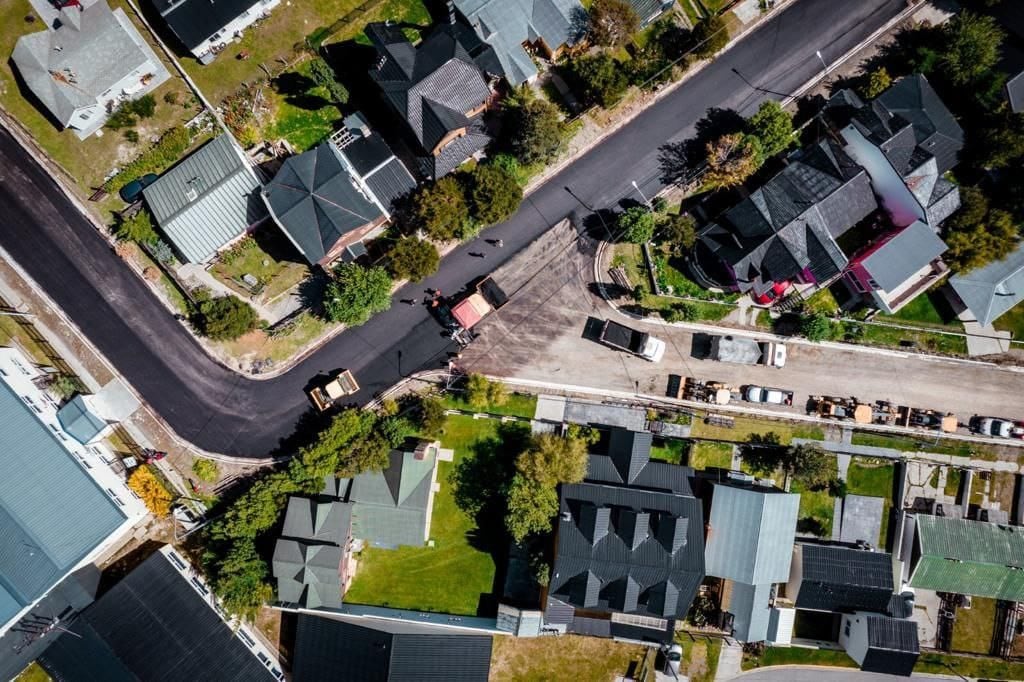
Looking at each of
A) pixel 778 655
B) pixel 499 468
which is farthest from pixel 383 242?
pixel 778 655

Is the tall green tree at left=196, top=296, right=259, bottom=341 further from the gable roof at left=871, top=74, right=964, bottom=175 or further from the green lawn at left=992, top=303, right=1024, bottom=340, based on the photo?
the green lawn at left=992, top=303, right=1024, bottom=340

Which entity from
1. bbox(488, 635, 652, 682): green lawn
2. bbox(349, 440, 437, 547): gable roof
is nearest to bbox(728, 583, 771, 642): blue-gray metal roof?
bbox(488, 635, 652, 682): green lawn

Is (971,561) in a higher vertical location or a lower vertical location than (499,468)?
lower

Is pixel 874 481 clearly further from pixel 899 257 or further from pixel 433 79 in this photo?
pixel 433 79

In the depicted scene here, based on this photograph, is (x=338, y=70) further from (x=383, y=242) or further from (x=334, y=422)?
(x=334, y=422)

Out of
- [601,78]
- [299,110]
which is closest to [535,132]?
[601,78]

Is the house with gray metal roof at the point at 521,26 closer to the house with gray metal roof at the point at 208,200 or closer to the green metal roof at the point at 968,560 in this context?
the house with gray metal roof at the point at 208,200
